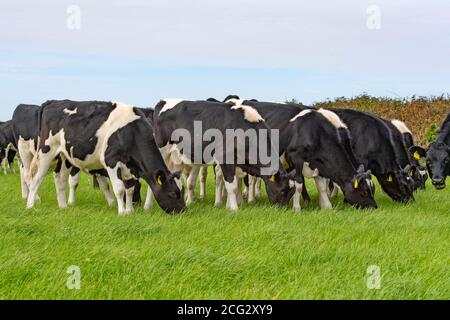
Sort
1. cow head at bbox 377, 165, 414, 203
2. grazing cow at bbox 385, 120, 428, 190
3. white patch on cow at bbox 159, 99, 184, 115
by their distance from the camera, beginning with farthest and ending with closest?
grazing cow at bbox 385, 120, 428, 190
cow head at bbox 377, 165, 414, 203
white patch on cow at bbox 159, 99, 184, 115

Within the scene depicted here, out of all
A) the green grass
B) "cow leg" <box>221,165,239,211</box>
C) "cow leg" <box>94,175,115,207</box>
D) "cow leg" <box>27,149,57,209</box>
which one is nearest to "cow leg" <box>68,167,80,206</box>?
"cow leg" <box>94,175,115,207</box>

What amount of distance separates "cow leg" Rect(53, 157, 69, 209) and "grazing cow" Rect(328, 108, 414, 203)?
6.27 m

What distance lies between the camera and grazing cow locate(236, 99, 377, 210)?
11.1 meters

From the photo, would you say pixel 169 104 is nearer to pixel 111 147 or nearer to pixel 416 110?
pixel 111 147

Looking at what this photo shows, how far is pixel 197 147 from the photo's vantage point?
11.3 m

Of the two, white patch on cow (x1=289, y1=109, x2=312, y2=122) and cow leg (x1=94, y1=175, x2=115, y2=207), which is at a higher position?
white patch on cow (x1=289, y1=109, x2=312, y2=122)

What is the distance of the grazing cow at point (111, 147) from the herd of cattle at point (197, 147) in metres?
0.02

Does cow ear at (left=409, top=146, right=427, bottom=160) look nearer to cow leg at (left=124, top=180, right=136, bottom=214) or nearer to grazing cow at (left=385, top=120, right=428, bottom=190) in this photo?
grazing cow at (left=385, top=120, right=428, bottom=190)

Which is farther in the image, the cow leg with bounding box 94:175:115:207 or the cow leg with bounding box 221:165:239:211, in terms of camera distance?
the cow leg with bounding box 94:175:115:207

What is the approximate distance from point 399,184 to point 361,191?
5.88 ft

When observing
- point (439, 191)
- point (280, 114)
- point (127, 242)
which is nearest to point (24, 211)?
point (127, 242)

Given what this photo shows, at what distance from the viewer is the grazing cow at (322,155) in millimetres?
11133

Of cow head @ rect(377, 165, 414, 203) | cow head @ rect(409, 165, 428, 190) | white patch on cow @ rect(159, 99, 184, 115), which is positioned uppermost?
white patch on cow @ rect(159, 99, 184, 115)
